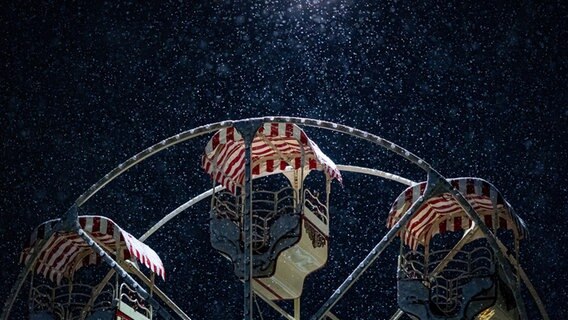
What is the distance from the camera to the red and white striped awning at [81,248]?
1269 centimetres

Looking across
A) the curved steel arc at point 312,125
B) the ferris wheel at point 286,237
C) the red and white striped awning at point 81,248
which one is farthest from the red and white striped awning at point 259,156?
the red and white striped awning at point 81,248

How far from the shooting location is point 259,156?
13688 millimetres

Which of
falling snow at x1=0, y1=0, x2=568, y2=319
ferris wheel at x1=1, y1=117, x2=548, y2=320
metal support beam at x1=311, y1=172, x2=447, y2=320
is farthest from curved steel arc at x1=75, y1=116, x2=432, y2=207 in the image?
falling snow at x1=0, y1=0, x2=568, y2=319

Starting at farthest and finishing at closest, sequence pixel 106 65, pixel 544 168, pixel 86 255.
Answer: pixel 106 65 → pixel 544 168 → pixel 86 255

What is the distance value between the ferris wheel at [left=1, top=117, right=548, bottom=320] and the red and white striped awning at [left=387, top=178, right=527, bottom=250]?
12mm

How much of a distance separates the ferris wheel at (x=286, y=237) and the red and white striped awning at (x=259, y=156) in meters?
0.01

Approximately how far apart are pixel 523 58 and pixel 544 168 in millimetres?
2064

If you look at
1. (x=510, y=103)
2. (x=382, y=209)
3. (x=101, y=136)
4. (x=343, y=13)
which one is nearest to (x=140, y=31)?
(x=101, y=136)

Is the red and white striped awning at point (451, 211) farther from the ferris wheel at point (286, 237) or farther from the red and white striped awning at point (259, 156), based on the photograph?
the red and white striped awning at point (259, 156)

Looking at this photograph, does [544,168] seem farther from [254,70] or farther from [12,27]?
[12,27]

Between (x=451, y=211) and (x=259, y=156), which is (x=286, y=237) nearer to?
(x=259, y=156)

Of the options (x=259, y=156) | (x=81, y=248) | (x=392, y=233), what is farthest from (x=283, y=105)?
(x=392, y=233)

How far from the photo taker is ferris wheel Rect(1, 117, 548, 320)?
11703 mm

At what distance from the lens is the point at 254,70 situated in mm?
21000
